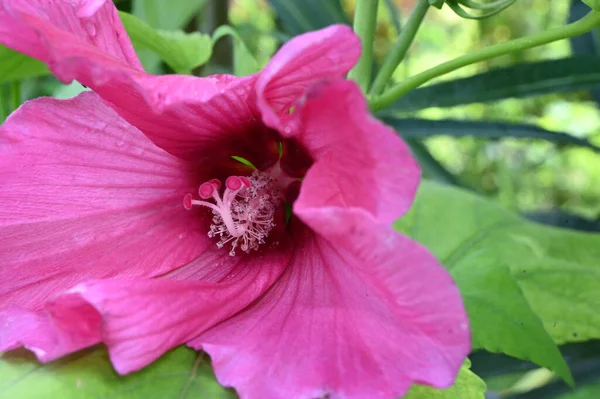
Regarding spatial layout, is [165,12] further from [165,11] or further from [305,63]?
[305,63]

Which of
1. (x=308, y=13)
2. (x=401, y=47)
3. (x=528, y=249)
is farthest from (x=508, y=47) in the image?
(x=308, y=13)

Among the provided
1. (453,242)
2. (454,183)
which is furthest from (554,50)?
(453,242)

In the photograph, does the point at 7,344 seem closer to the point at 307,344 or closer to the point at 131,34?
the point at 307,344

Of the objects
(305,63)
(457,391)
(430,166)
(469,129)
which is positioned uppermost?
(305,63)

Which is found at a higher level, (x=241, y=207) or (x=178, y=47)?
(x=178, y=47)

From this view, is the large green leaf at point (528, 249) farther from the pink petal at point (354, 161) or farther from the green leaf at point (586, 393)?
the pink petal at point (354, 161)

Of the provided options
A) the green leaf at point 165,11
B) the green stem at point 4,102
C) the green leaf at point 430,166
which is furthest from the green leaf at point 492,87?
the green stem at point 4,102
